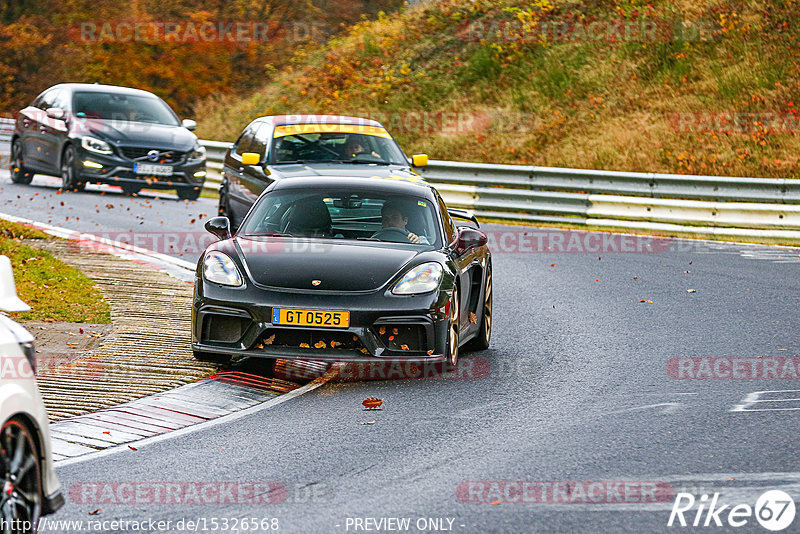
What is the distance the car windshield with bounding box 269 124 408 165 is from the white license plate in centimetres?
564

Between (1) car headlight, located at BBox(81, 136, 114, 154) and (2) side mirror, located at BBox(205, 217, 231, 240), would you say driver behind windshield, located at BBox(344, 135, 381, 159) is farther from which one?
(1) car headlight, located at BBox(81, 136, 114, 154)

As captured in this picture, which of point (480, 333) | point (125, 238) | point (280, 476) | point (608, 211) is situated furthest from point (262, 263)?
point (608, 211)

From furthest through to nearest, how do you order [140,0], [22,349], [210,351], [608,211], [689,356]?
[140,0]
[608,211]
[689,356]
[210,351]
[22,349]

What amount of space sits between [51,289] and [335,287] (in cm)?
429

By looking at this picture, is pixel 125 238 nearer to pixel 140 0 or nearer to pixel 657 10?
pixel 657 10

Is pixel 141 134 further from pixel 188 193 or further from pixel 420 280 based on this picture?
pixel 420 280

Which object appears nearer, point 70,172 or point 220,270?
point 220,270

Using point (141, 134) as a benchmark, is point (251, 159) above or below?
above

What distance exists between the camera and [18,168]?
23.1 meters

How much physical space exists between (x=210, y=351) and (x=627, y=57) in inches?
985

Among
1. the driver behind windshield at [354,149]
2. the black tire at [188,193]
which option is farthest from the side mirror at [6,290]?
the black tire at [188,193]

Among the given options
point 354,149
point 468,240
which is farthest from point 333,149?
point 468,240

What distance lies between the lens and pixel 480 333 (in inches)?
404

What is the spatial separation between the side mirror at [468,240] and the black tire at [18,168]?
1477 cm
